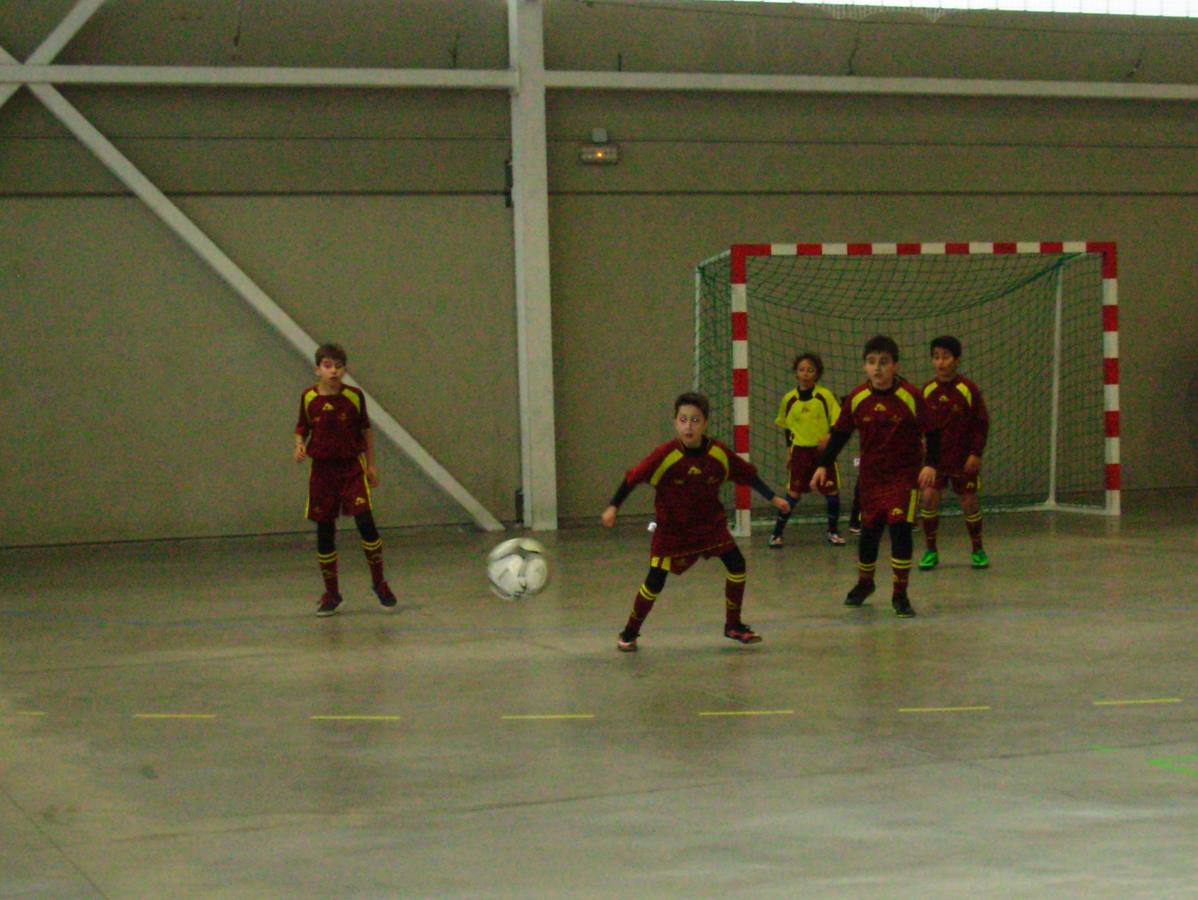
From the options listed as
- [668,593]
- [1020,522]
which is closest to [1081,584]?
[668,593]

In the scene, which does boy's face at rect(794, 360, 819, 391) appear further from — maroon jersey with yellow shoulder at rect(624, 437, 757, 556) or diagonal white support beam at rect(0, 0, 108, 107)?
diagonal white support beam at rect(0, 0, 108, 107)

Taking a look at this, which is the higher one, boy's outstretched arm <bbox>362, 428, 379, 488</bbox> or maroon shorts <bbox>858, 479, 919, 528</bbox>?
boy's outstretched arm <bbox>362, 428, 379, 488</bbox>

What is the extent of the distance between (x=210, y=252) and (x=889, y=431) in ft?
26.6

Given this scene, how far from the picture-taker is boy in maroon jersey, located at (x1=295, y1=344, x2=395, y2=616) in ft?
32.4

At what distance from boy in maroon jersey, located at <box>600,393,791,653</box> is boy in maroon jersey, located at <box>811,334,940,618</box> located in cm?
110

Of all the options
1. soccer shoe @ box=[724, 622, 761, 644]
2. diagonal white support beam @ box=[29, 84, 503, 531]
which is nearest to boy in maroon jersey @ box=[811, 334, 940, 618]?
soccer shoe @ box=[724, 622, 761, 644]

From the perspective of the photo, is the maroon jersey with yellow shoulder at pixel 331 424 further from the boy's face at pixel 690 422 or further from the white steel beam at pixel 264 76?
the white steel beam at pixel 264 76

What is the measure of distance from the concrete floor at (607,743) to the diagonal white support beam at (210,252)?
4.69 meters

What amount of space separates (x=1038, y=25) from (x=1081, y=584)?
9157 millimetres

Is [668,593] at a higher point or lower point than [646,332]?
lower

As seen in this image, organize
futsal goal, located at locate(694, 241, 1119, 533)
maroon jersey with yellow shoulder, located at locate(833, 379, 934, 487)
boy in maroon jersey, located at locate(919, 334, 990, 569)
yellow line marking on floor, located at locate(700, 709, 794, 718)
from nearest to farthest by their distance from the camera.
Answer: yellow line marking on floor, located at locate(700, 709, 794, 718) < maroon jersey with yellow shoulder, located at locate(833, 379, 934, 487) < boy in maroon jersey, located at locate(919, 334, 990, 569) < futsal goal, located at locate(694, 241, 1119, 533)

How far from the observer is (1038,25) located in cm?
1742

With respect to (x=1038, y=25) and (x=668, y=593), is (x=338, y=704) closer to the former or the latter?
(x=668, y=593)

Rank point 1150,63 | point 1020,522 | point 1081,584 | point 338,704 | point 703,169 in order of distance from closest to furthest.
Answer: point 338,704, point 1081,584, point 1020,522, point 703,169, point 1150,63
